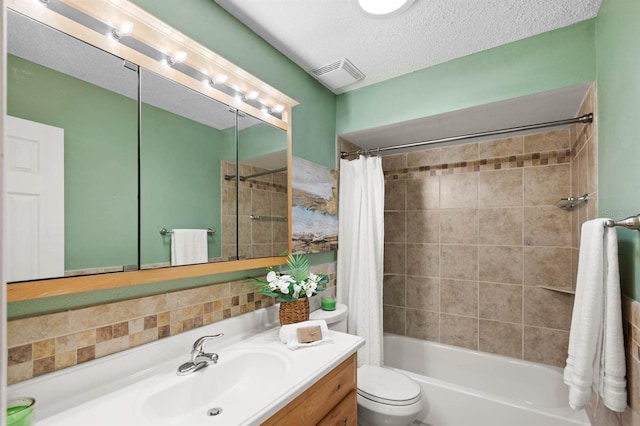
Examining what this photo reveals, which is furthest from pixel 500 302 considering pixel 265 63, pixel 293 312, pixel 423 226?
pixel 265 63

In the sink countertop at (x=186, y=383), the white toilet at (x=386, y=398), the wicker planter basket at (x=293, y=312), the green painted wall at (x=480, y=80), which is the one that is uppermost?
the green painted wall at (x=480, y=80)

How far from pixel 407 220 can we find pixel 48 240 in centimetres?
254

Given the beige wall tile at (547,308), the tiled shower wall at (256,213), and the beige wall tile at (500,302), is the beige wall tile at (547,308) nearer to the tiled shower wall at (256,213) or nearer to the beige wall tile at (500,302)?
the beige wall tile at (500,302)

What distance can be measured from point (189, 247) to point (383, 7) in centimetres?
149

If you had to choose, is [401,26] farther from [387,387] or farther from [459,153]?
[387,387]

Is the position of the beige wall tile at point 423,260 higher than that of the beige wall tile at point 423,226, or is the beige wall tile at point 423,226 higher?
the beige wall tile at point 423,226

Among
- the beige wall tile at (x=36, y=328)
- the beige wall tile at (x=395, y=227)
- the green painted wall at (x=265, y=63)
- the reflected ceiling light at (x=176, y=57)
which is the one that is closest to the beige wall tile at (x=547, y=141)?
the beige wall tile at (x=395, y=227)

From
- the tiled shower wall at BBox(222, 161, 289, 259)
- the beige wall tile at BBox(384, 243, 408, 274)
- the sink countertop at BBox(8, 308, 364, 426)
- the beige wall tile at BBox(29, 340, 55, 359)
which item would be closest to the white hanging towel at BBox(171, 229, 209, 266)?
the tiled shower wall at BBox(222, 161, 289, 259)

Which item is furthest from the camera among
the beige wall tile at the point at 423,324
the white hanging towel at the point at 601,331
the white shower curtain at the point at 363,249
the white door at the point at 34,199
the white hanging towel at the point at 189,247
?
the beige wall tile at the point at 423,324

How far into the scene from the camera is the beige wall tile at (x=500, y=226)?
2357mm

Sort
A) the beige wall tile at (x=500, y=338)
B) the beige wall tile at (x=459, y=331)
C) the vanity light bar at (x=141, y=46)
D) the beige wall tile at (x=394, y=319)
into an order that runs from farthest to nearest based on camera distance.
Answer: the beige wall tile at (x=394, y=319), the beige wall tile at (x=459, y=331), the beige wall tile at (x=500, y=338), the vanity light bar at (x=141, y=46)

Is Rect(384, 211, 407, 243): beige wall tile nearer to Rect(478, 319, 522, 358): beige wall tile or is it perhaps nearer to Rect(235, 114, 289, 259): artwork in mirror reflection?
Rect(478, 319, 522, 358): beige wall tile

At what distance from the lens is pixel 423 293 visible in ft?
8.89

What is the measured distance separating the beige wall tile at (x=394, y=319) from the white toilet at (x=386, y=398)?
0.90 metres
